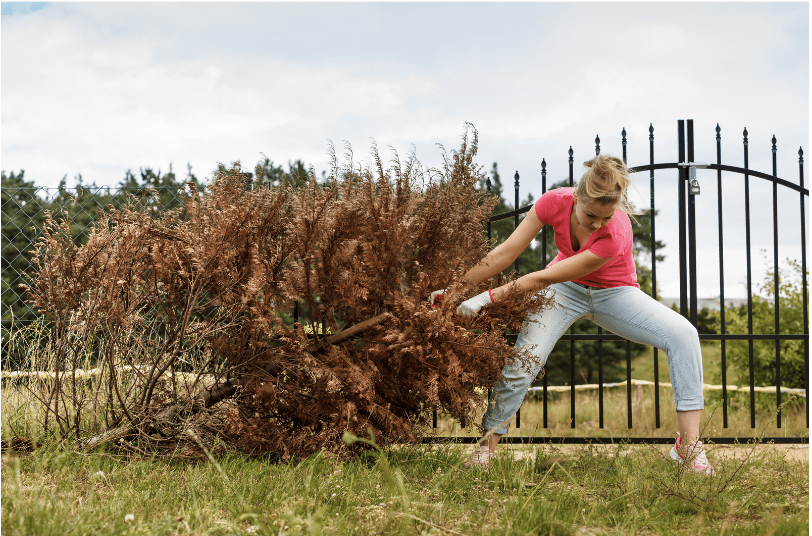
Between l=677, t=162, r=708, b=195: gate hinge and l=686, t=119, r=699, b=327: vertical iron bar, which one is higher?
l=677, t=162, r=708, b=195: gate hinge

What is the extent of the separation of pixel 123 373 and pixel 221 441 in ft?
2.91

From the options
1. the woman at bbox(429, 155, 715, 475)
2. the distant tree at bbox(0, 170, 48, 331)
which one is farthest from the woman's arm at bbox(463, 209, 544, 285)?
the distant tree at bbox(0, 170, 48, 331)

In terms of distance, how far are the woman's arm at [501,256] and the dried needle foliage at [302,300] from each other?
0.21 ft

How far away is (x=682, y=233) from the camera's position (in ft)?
15.0

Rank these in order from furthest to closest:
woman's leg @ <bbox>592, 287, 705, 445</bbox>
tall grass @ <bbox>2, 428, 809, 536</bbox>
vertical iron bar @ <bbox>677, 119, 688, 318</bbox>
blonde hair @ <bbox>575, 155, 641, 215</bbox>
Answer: vertical iron bar @ <bbox>677, 119, 688, 318</bbox>, woman's leg @ <bbox>592, 287, 705, 445</bbox>, blonde hair @ <bbox>575, 155, 641, 215</bbox>, tall grass @ <bbox>2, 428, 809, 536</bbox>

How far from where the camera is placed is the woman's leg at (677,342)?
307 cm

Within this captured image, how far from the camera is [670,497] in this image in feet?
8.41

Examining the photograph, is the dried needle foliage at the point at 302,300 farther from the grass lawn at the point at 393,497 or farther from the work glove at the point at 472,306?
the grass lawn at the point at 393,497

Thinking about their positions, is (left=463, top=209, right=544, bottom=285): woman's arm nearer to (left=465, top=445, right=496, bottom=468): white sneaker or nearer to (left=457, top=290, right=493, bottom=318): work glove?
(left=457, top=290, right=493, bottom=318): work glove

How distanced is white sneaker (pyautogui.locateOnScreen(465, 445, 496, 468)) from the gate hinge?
2842 mm

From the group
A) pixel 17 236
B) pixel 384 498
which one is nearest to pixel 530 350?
pixel 384 498

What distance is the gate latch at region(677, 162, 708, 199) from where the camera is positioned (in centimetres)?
453

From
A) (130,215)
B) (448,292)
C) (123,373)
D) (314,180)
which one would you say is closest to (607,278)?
(448,292)

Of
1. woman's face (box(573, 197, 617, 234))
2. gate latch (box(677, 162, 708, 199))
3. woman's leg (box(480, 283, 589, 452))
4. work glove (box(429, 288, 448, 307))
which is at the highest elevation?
gate latch (box(677, 162, 708, 199))
